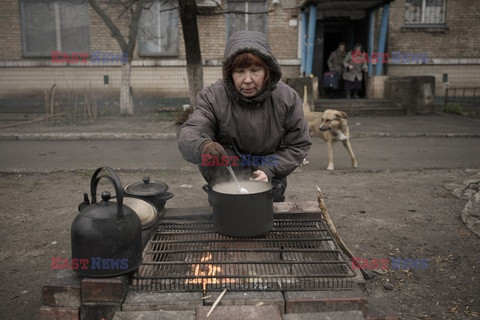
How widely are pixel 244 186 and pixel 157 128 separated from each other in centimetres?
836

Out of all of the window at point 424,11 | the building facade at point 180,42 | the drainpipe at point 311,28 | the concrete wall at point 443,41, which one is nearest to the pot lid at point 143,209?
the drainpipe at point 311,28

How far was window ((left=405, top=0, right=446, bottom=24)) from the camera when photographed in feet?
53.0

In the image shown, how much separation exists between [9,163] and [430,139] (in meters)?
8.58

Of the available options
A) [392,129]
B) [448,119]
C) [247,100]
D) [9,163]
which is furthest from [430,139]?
[9,163]

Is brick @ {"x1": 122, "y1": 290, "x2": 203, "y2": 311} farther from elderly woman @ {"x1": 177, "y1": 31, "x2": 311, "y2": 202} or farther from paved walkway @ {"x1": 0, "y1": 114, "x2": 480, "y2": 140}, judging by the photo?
paved walkway @ {"x1": 0, "y1": 114, "x2": 480, "y2": 140}

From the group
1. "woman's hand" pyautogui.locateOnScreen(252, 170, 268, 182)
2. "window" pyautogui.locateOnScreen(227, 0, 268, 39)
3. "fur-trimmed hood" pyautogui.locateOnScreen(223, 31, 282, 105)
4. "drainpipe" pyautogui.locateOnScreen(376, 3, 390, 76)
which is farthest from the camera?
"window" pyautogui.locateOnScreen(227, 0, 268, 39)

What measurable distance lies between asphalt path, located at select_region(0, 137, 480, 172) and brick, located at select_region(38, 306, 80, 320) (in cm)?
470

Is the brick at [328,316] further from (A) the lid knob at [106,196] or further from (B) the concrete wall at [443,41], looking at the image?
(B) the concrete wall at [443,41]

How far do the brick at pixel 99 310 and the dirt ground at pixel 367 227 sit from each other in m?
0.83

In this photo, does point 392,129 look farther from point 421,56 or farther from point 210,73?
point 210,73

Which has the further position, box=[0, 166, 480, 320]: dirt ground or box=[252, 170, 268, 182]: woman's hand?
box=[0, 166, 480, 320]: dirt ground
